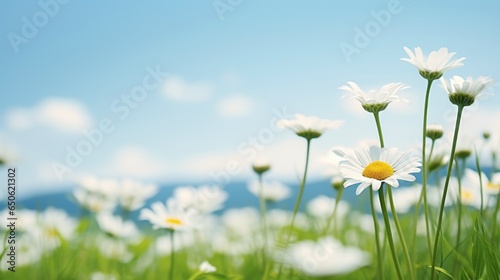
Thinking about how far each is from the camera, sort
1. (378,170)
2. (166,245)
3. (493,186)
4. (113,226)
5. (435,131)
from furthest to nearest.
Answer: (166,245), (113,226), (493,186), (435,131), (378,170)

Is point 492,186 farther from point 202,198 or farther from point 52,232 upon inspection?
point 52,232

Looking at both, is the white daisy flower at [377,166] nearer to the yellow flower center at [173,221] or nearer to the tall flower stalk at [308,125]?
the tall flower stalk at [308,125]

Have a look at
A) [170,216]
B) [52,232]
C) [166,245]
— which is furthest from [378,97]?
[166,245]

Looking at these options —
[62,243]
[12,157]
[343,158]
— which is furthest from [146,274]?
[343,158]

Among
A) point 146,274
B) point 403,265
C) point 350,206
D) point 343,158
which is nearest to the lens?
point 343,158

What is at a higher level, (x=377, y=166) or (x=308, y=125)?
(x=308, y=125)

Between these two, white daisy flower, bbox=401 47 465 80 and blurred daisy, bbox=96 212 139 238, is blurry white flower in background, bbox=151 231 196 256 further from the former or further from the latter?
white daisy flower, bbox=401 47 465 80

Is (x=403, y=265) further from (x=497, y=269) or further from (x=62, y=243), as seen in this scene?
(x=62, y=243)
